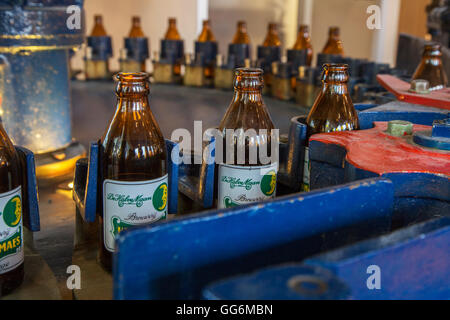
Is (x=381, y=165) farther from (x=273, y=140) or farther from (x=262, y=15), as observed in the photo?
(x=262, y=15)

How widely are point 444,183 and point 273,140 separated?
0.30 metres

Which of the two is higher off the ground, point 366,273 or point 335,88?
point 335,88

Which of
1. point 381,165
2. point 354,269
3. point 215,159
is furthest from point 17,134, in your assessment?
point 354,269

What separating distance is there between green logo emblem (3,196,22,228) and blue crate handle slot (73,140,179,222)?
94 mm

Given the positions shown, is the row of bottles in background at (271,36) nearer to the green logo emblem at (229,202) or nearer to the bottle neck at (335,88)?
the bottle neck at (335,88)

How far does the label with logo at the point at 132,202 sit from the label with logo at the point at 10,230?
11cm

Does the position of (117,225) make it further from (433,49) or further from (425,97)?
(433,49)

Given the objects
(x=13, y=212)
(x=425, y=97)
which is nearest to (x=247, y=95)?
(x=13, y=212)

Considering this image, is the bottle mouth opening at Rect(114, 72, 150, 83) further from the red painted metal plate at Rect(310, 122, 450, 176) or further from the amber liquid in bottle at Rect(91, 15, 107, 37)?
the amber liquid in bottle at Rect(91, 15, 107, 37)

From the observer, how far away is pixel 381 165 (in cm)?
69

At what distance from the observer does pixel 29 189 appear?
711 millimetres

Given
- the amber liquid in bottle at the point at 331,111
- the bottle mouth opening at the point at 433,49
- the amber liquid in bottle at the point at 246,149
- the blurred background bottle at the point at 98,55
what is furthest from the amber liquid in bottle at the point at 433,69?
the blurred background bottle at the point at 98,55

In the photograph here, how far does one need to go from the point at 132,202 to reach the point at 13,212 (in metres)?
0.16

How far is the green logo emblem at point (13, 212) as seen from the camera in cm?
65
